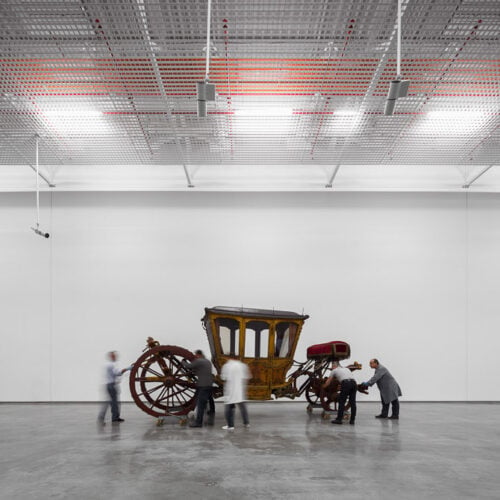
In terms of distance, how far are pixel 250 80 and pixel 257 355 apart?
4894 mm

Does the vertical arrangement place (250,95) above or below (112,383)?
above

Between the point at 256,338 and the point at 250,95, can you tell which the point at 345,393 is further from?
the point at 250,95

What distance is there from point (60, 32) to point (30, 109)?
7.99 feet

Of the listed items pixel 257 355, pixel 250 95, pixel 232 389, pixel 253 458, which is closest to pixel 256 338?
pixel 257 355

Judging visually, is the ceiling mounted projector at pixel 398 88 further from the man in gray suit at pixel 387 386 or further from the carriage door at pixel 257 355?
the man in gray suit at pixel 387 386

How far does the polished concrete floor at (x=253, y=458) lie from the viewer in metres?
4.86

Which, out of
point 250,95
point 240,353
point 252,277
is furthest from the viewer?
point 252,277

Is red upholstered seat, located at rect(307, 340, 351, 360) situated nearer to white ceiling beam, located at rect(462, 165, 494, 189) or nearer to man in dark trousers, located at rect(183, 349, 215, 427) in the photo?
man in dark trousers, located at rect(183, 349, 215, 427)

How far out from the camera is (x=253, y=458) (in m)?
6.09

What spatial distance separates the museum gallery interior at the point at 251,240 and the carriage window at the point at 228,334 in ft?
0.14

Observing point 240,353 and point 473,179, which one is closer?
point 240,353

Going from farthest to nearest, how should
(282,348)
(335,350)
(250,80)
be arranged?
(335,350) < (282,348) < (250,80)

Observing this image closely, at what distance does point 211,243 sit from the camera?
11984mm

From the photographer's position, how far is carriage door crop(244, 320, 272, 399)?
29.0 ft
